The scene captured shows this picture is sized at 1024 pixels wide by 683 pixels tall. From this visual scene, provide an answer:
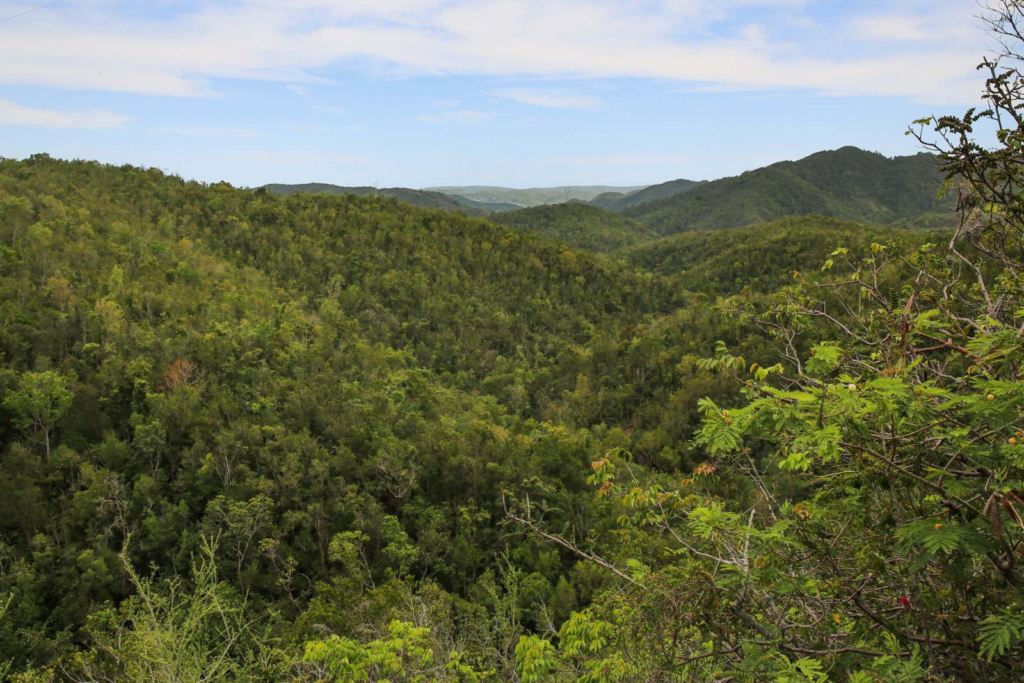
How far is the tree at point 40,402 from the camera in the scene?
1997 centimetres

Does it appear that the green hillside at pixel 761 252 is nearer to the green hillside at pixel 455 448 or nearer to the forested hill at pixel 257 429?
the green hillside at pixel 455 448

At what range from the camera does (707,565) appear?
167 inches

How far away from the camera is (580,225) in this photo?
111188mm

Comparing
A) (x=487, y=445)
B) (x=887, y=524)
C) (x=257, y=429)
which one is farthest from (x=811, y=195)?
(x=887, y=524)

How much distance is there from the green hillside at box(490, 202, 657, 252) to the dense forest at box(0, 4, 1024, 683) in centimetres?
3936

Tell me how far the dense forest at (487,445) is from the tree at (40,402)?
4.9 inches

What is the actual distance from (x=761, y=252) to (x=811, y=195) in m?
92.7


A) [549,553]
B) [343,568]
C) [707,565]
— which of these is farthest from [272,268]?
[707,565]

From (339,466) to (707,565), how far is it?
19574 millimetres

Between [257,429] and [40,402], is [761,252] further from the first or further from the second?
[40,402]

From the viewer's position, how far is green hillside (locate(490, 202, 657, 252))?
10350 centimetres

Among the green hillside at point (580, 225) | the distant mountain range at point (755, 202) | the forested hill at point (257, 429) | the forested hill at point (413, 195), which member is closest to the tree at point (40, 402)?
the forested hill at point (257, 429)

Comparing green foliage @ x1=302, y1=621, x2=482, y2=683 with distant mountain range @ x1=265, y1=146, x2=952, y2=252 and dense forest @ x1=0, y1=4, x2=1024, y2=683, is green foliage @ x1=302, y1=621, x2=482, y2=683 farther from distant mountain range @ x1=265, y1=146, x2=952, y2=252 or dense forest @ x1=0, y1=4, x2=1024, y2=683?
distant mountain range @ x1=265, y1=146, x2=952, y2=252

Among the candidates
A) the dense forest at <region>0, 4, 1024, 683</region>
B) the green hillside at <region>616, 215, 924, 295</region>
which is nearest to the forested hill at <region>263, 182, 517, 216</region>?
the green hillside at <region>616, 215, 924, 295</region>
